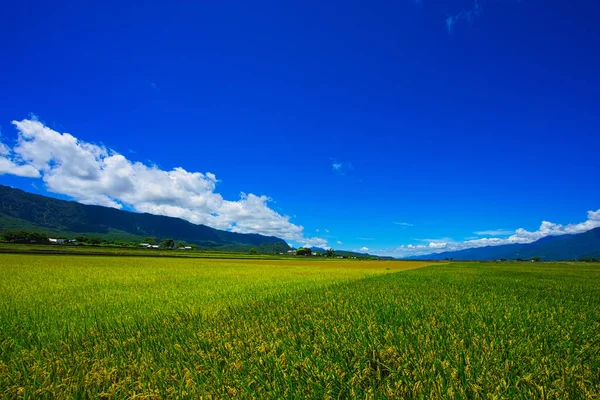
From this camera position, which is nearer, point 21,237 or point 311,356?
point 311,356

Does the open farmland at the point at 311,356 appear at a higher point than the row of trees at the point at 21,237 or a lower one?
higher

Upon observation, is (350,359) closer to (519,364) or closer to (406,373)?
(406,373)

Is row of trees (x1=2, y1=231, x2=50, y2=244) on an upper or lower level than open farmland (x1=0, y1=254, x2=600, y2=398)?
lower

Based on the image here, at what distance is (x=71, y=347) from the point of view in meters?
4.92

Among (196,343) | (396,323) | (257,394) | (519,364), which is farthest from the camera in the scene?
(396,323)

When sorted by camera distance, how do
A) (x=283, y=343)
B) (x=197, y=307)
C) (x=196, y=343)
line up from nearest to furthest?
(x=283, y=343) < (x=196, y=343) < (x=197, y=307)

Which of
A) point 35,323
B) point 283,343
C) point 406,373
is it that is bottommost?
point 35,323

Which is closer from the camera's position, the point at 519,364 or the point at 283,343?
the point at 519,364

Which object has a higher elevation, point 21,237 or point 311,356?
point 311,356

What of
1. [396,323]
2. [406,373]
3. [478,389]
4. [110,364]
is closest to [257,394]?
[406,373]

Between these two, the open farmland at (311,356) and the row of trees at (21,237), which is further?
the row of trees at (21,237)

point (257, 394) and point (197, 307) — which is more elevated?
point (257, 394)

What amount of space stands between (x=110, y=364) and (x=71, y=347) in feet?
5.59

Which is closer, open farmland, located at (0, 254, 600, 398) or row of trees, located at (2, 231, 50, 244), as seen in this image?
open farmland, located at (0, 254, 600, 398)
